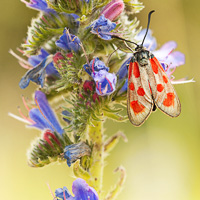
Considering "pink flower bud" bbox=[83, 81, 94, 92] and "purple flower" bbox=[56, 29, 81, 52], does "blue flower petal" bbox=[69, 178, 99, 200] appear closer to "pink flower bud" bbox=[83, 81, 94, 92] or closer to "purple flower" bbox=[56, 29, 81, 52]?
"pink flower bud" bbox=[83, 81, 94, 92]

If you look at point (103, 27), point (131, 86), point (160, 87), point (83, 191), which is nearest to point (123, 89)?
point (131, 86)

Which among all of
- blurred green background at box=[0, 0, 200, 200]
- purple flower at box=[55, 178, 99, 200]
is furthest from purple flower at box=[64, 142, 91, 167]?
blurred green background at box=[0, 0, 200, 200]

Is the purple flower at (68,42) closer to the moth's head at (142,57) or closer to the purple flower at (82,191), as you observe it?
the moth's head at (142,57)

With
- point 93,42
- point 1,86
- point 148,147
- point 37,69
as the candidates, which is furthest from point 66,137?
point 1,86

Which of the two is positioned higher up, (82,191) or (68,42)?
(68,42)

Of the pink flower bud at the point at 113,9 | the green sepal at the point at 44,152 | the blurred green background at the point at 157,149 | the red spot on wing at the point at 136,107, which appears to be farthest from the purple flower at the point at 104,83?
the blurred green background at the point at 157,149

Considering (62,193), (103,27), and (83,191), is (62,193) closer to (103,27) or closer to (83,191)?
(83,191)
